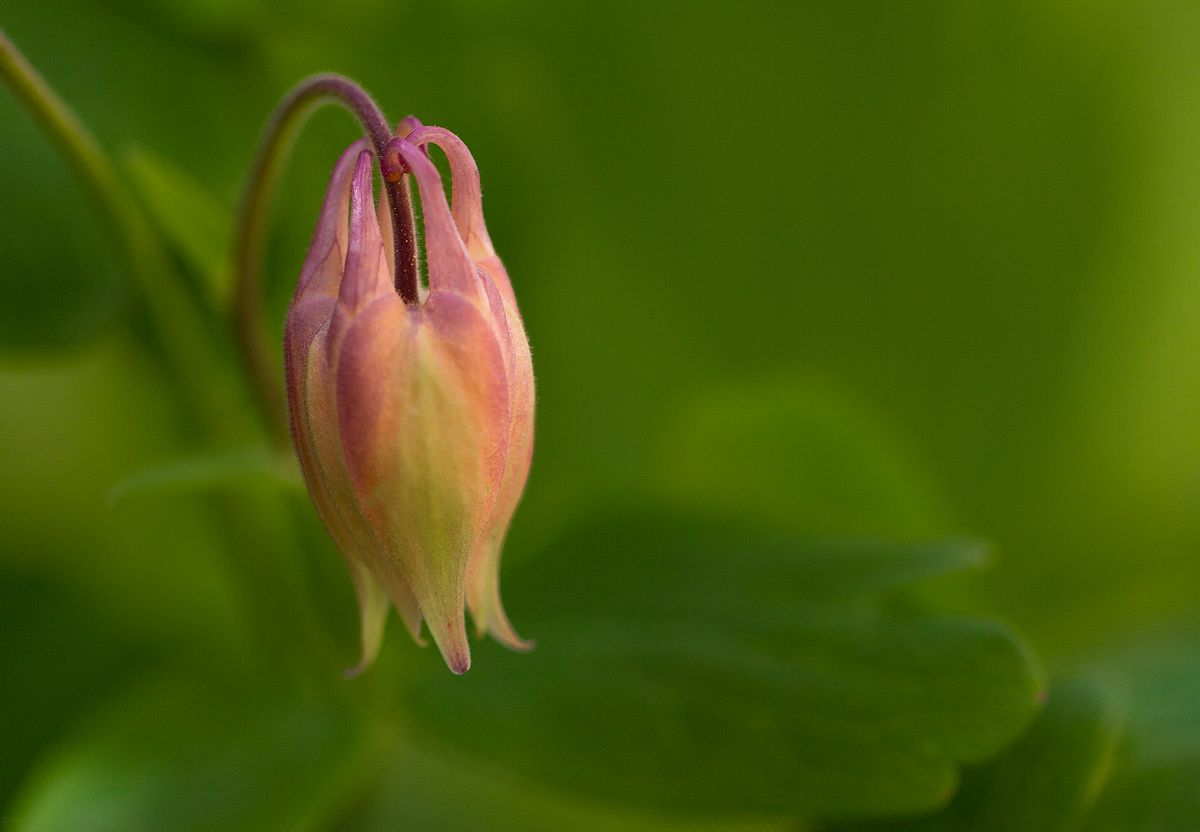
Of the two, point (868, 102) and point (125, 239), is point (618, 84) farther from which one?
point (125, 239)

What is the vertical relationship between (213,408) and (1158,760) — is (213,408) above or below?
below

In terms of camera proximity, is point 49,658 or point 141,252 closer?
point 141,252

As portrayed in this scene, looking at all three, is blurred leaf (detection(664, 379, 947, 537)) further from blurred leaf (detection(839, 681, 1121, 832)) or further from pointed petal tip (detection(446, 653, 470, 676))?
pointed petal tip (detection(446, 653, 470, 676))

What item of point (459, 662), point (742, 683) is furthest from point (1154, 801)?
point (459, 662)

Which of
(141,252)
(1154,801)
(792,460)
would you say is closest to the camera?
(1154,801)

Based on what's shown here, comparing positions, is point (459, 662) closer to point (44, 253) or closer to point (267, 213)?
point (267, 213)

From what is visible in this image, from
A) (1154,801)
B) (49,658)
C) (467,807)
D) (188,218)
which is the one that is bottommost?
(49,658)

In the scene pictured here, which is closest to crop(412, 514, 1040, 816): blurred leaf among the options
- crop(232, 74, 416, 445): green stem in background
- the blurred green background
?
the blurred green background

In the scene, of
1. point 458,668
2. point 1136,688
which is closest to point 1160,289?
point 1136,688
